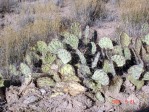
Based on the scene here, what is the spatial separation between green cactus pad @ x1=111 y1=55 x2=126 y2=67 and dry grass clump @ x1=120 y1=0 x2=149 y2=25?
7.49ft

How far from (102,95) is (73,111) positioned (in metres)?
0.50

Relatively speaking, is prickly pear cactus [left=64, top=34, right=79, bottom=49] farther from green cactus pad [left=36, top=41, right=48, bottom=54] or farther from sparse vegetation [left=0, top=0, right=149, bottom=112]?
green cactus pad [left=36, top=41, right=48, bottom=54]

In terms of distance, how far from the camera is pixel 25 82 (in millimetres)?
5418

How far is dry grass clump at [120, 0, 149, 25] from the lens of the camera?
7.70 metres

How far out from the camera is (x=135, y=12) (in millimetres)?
7852

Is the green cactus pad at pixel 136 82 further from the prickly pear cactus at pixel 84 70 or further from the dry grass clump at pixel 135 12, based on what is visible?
the dry grass clump at pixel 135 12

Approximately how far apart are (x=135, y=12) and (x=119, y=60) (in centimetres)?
268

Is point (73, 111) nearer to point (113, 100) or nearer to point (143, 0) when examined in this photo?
point (113, 100)

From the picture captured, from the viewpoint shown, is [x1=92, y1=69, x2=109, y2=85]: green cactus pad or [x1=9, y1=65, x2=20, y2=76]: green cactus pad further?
[x1=9, y1=65, x2=20, y2=76]: green cactus pad

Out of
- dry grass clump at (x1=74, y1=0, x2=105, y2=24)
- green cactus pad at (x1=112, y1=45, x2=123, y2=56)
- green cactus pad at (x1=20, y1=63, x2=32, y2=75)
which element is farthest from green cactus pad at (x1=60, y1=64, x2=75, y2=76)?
dry grass clump at (x1=74, y1=0, x2=105, y2=24)

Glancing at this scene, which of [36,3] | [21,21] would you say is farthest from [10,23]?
→ [36,3]

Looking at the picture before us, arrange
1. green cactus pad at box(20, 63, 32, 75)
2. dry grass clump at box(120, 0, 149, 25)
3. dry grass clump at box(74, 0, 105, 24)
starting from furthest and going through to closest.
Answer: dry grass clump at box(74, 0, 105, 24) → dry grass clump at box(120, 0, 149, 25) → green cactus pad at box(20, 63, 32, 75)

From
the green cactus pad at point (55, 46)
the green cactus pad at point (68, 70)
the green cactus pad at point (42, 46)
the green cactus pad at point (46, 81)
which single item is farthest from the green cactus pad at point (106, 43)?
the green cactus pad at point (46, 81)

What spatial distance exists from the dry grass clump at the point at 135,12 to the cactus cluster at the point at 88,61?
64.9 inches
